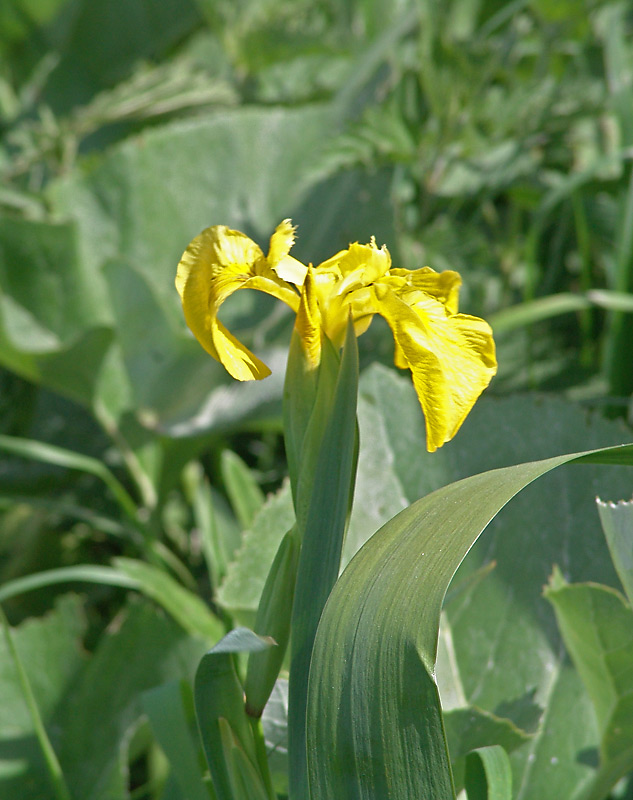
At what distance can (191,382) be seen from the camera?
50.1 inches

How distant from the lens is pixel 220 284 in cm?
49

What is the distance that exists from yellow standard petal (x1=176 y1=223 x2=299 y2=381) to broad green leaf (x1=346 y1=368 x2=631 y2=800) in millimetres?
312

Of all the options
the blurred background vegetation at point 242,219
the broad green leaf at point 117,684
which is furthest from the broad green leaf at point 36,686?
the blurred background vegetation at point 242,219

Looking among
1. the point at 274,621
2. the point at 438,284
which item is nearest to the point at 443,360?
the point at 438,284

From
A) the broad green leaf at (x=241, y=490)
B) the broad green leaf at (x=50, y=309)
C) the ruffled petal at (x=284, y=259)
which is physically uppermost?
the broad green leaf at (x=50, y=309)

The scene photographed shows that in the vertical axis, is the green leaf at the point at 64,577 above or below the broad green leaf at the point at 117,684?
above

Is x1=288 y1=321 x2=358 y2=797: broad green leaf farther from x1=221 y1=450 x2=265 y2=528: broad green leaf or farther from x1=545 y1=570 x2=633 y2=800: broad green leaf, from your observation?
x1=221 y1=450 x2=265 y2=528: broad green leaf

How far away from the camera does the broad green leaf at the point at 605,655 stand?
624mm

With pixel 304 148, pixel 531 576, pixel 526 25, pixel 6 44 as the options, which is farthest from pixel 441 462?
pixel 6 44

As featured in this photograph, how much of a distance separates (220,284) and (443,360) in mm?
147

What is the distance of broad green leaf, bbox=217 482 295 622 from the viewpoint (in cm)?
70

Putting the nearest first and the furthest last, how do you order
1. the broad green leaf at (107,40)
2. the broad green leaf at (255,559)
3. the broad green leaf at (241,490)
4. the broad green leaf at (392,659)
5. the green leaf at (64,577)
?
the broad green leaf at (392,659) → the broad green leaf at (255,559) → the green leaf at (64,577) → the broad green leaf at (241,490) → the broad green leaf at (107,40)

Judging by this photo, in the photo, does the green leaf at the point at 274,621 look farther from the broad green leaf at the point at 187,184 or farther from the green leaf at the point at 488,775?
the broad green leaf at the point at 187,184

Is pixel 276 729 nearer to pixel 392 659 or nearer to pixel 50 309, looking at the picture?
pixel 392 659
